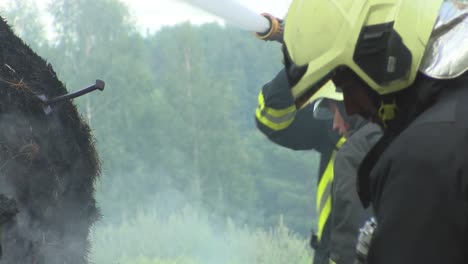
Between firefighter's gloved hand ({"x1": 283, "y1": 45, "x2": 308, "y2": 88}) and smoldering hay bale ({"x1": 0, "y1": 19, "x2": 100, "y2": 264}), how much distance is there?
1108mm

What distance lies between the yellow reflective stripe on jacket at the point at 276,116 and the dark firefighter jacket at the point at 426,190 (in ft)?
8.34

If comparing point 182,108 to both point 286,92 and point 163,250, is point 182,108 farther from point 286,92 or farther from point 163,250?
point 286,92

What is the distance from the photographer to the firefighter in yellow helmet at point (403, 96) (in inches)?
53.9

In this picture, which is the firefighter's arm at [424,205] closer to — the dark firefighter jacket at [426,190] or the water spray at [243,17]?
the dark firefighter jacket at [426,190]

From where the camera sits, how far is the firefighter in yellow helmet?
4.49 ft

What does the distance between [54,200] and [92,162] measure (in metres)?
0.31

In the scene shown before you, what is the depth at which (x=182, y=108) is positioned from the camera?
10.1 m

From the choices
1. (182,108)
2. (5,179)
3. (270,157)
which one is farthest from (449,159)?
(270,157)

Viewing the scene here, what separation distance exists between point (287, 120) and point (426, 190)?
2696mm

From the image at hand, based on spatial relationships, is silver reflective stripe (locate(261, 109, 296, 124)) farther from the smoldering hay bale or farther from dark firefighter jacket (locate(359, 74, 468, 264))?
dark firefighter jacket (locate(359, 74, 468, 264))

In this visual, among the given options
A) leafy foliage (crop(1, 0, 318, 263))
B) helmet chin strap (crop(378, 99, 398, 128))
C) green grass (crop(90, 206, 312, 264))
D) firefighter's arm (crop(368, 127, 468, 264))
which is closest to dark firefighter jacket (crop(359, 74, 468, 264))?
firefighter's arm (crop(368, 127, 468, 264))

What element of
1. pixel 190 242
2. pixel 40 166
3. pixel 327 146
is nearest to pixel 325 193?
pixel 327 146

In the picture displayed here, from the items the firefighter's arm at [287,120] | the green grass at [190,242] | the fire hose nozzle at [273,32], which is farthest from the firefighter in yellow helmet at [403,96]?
the green grass at [190,242]

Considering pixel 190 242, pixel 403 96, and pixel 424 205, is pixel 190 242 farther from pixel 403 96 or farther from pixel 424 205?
pixel 424 205
